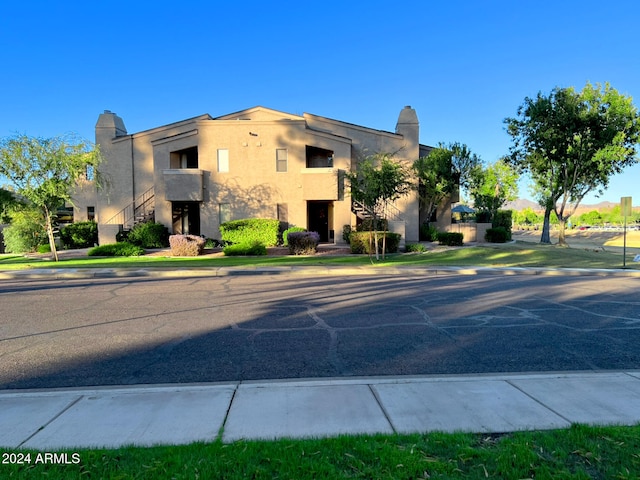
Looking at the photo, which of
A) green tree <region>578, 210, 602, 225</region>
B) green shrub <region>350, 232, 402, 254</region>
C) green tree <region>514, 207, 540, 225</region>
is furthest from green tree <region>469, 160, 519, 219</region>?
green tree <region>578, 210, 602, 225</region>

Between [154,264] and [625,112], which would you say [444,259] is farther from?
[625,112]

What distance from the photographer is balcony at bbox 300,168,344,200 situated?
923 inches

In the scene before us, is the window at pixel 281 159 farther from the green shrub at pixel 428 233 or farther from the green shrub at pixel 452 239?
the green shrub at pixel 452 239

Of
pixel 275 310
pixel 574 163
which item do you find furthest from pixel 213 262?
pixel 574 163

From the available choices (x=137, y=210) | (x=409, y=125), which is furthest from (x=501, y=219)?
(x=137, y=210)

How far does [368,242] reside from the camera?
2003 centimetres

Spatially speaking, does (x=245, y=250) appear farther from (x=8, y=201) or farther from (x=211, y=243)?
(x=8, y=201)

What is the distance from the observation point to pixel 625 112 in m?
24.2

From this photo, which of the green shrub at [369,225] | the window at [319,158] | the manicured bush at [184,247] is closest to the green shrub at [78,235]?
the manicured bush at [184,247]

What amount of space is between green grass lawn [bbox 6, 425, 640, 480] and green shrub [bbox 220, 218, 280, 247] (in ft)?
64.6

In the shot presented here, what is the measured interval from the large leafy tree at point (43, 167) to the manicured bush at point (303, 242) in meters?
10.5

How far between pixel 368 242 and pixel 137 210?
16.5 meters

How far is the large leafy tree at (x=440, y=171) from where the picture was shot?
25594 mm

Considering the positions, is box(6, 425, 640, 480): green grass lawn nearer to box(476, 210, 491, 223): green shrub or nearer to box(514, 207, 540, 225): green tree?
box(476, 210, 491, 223): green shrub
